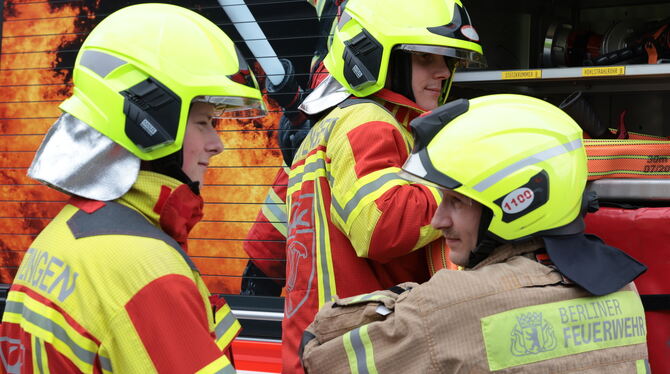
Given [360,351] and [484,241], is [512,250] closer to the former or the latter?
[484,241]

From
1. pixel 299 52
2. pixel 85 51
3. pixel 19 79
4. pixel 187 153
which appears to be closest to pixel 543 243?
pixel 187 153

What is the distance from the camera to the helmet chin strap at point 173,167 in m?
1.96

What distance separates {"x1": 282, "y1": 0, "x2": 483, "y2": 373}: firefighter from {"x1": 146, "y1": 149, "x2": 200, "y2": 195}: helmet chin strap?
0.88 meters

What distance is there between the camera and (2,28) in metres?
5.02

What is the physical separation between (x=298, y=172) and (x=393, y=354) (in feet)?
4.83

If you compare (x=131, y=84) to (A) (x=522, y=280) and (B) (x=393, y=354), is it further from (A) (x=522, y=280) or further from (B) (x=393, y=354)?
(A) (x=522, y=280)

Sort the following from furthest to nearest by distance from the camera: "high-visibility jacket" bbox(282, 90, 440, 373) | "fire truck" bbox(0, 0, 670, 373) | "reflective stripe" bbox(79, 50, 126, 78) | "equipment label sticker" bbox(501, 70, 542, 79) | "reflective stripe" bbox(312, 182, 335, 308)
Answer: "fire truck" bbox(0, 0, 670, 373) → "equipment label sticker" bbox(501, 70, 542, 79) → "reflective stripe" bbox(312, 182, 335, 308) → "high-visibility jacket" bbox(282, 90, 440, 373) → "reflective stripe" bbox(79, 50, 126, 78)

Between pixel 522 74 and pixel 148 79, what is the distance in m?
1.98

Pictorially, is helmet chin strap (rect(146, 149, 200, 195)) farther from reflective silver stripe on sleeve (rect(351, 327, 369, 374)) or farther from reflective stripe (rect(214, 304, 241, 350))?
reflective silver stripe on sleeve (rect(351, 327, 369, 374))

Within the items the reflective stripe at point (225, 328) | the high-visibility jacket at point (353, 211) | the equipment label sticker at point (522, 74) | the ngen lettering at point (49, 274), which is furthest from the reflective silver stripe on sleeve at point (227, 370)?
the equipment label sticker at point (522, 74)

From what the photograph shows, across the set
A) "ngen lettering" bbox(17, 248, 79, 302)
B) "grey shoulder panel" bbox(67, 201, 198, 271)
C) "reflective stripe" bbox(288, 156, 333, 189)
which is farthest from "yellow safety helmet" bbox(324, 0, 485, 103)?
"ngen lettering" bbox(17, 248, 79, 302)

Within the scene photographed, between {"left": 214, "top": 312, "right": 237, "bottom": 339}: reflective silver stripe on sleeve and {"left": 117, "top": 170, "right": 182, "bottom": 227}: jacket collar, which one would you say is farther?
{"left": 214, "top": 312, "right": 237, "bottom": 339}: reflective silver stripe on sleeve

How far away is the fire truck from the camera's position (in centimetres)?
397

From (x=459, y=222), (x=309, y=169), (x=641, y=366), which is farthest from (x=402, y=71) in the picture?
(x=641, y=366)
